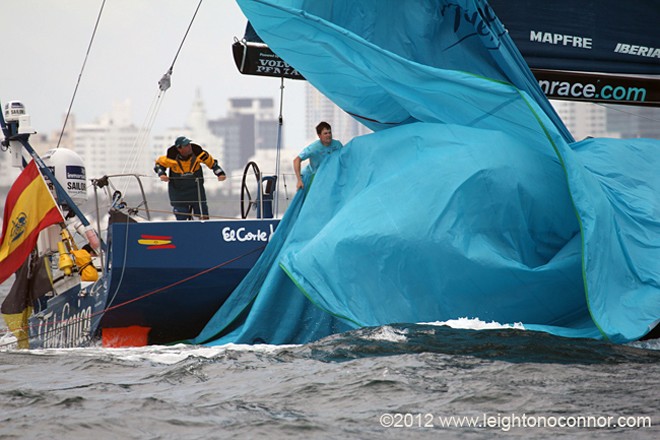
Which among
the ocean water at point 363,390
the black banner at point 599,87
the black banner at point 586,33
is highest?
the black banner at point 586,33

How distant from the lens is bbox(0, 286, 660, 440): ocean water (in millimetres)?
3451

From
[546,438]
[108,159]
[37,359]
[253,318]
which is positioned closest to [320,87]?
[253,318]

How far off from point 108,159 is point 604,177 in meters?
94.8

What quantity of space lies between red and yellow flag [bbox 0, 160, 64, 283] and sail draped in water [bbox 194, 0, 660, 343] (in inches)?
53.4

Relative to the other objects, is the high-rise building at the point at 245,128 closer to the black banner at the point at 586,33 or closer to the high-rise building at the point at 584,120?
the high-rise building at the point at 584,120

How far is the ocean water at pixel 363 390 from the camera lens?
3.45 m

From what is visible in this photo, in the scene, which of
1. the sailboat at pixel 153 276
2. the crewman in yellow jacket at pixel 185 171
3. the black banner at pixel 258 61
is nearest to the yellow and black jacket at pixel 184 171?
the crewman in yellow jacket at pixel 185 171

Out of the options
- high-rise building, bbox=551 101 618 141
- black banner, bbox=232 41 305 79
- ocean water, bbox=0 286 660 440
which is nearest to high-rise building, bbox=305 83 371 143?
high-rise building, bbox=551 101 618 141

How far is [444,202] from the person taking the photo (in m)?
5.11

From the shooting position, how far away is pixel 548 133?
518cm

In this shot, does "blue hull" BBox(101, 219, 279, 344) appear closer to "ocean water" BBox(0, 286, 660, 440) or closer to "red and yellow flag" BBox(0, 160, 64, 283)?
"ocean water" BBox(0, 286, 660, 440)

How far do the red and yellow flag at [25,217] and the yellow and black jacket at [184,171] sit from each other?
0.74 meters

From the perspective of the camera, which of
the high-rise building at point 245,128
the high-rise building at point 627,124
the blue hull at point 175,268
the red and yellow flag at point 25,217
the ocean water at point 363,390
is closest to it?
the ocean water at point 363,390

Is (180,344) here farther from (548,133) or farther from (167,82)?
(548,133)
